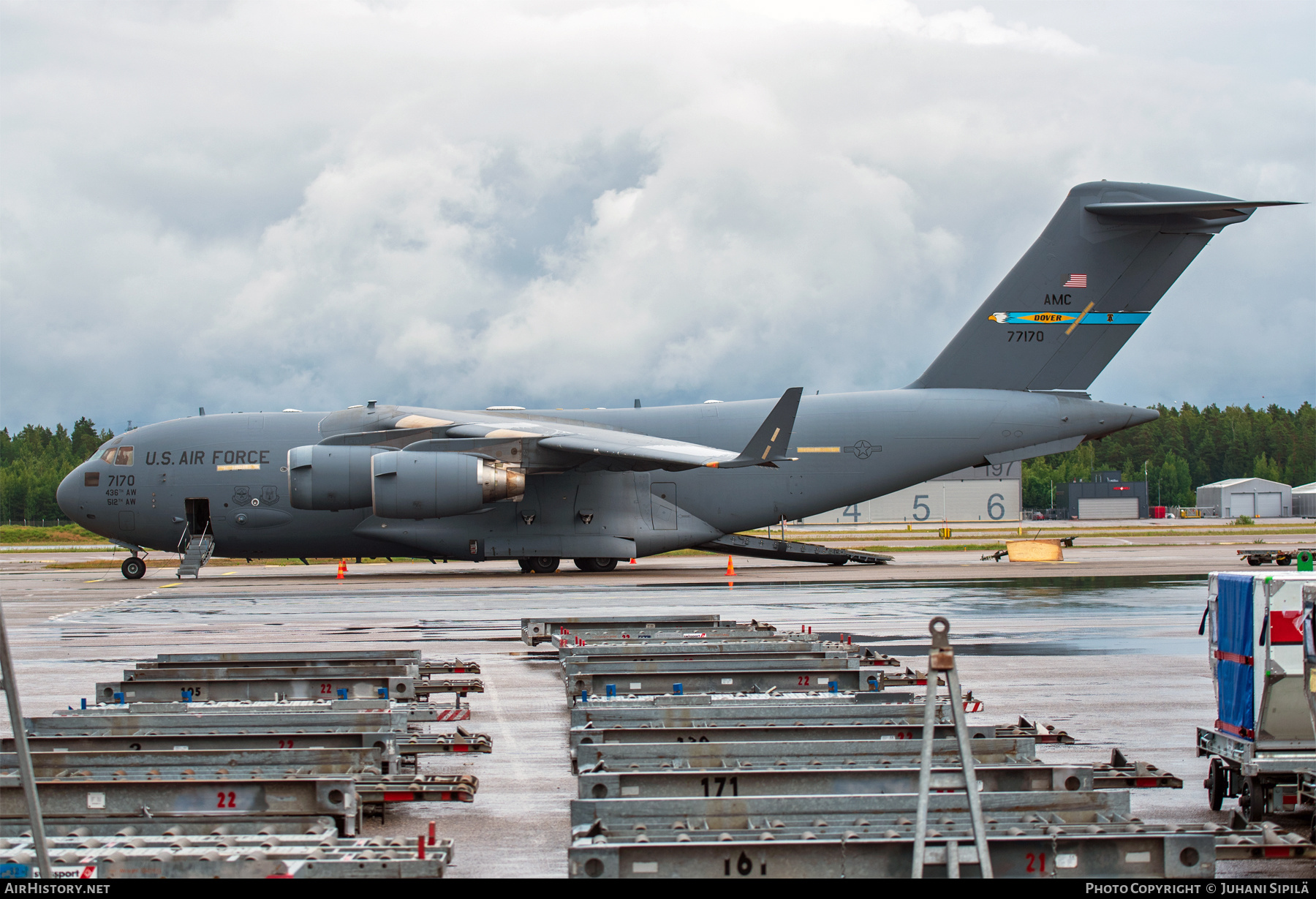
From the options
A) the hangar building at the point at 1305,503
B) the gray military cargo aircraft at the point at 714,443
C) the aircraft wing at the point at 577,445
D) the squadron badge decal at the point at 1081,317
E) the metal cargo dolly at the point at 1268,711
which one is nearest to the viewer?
the metal cargo dolly at the point at 1268,711

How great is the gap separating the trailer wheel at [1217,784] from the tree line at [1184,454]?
142163 millimetres

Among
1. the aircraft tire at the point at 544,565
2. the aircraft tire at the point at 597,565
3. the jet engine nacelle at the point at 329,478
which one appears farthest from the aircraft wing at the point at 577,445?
the aircraft tire at the point at 597,565

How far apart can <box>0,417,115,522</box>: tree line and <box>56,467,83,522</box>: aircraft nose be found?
235 ft

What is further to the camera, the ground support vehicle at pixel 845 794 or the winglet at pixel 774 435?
the winglet at pixel 774 435

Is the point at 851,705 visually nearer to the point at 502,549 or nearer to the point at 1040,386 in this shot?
the point at 502,549

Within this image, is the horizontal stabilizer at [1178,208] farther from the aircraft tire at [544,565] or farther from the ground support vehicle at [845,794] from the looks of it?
the ground support vehicle at [845,794]

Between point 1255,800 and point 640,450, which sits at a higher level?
point 640,450

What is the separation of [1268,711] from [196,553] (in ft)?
88.0

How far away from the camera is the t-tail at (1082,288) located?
28781 mm

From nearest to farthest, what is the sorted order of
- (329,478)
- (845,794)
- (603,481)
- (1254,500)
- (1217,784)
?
1. (845,794)
2. (1217,784)
3. (329,478)
4. (603,481)
5. (1254,500)

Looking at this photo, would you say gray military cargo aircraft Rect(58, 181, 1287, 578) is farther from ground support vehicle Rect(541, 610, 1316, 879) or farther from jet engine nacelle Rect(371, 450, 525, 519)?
ground support vehicle Rect(541, 610, 1316, 879)

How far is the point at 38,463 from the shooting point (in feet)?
474

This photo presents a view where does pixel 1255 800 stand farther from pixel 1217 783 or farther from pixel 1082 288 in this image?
pixel 1082 288

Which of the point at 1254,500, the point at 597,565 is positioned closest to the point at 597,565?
the point at 597,565
